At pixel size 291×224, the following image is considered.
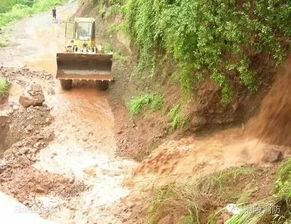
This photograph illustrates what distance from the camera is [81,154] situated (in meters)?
13.2

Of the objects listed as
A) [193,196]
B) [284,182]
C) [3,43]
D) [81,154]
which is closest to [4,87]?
[81,154]

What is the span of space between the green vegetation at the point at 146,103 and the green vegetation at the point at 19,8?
19284 millimetres

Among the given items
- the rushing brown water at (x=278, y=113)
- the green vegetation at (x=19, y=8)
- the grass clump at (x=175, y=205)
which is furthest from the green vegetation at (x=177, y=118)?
the green vegetation at (x=19, y=8)

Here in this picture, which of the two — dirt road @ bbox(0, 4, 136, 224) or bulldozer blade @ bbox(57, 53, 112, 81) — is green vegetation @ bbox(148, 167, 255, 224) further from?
bulldozer blade @ bbox(57, 53, 112, 81)

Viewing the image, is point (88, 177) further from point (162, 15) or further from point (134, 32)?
point (134, 32)

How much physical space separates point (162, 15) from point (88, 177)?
505 cm

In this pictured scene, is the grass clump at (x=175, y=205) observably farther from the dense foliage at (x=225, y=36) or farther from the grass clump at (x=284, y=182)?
the dense foliage at (x=225, y=36)

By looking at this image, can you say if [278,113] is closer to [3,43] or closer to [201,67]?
[201,67]

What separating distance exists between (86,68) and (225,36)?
685cm

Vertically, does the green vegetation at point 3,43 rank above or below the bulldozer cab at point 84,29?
below

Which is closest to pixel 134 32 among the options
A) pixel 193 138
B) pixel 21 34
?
pixel 193 138

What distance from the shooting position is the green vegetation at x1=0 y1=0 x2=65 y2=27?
34.0 meters

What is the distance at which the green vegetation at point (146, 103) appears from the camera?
1394cm

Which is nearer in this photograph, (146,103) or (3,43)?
(146,103)
